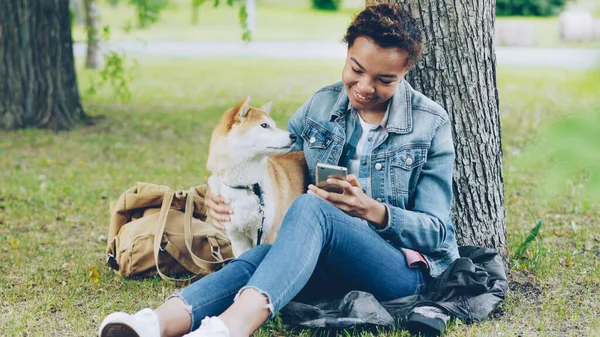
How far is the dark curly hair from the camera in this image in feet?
10.1

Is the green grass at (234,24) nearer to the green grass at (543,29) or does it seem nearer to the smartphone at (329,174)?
the green grass at (543,29)

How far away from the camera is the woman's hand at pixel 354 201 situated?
2.98 m

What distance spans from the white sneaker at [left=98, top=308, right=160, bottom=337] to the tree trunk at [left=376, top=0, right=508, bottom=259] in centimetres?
181

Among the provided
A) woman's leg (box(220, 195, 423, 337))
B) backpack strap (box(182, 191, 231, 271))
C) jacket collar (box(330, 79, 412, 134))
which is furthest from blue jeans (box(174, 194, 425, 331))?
backpack strap (box(182, 191, 231, 271))

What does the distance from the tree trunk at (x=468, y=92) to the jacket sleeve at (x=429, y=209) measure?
53 cm

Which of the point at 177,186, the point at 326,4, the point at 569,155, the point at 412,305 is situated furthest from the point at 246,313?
the point at 326,4

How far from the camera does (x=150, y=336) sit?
2.73 metres

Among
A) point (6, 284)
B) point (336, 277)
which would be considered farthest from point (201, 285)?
point (6, 284)

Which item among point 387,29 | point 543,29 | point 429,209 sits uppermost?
point 387,29

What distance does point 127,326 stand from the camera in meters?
2.66

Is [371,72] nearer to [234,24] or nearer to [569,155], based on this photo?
[569,155]

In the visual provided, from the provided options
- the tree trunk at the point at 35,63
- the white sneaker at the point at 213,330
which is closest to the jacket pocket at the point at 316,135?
the white sneaker at the point at 213,330

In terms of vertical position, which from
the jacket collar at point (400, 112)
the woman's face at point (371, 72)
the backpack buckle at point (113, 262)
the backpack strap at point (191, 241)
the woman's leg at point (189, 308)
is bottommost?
the backpack buckle at point (113, 262)

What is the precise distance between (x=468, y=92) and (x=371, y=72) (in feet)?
2.87
